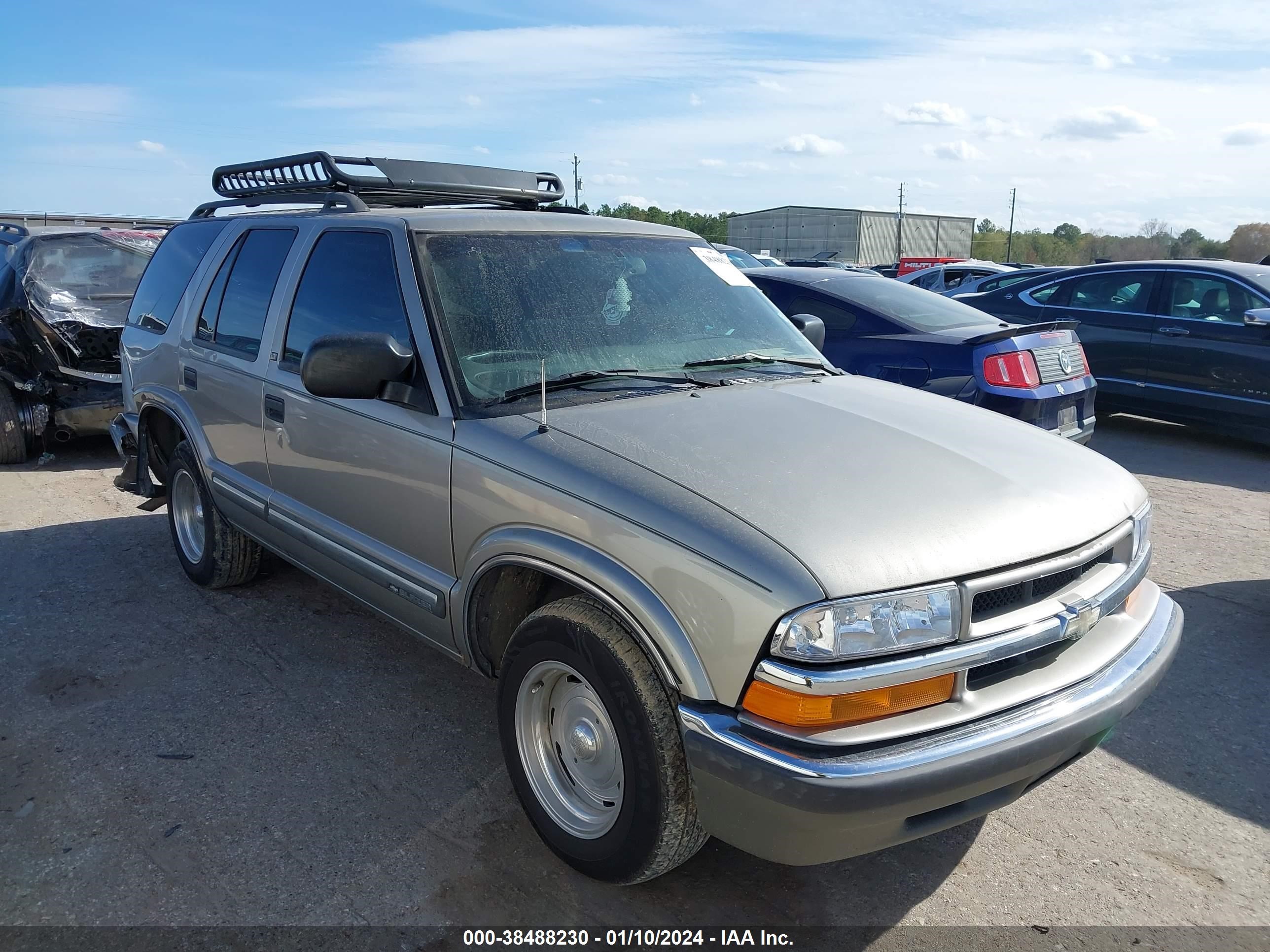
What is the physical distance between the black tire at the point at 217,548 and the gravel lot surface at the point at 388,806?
0.14 meters

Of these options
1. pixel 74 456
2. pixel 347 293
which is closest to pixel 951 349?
pixel 347 293

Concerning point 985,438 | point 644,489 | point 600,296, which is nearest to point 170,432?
point 600,296

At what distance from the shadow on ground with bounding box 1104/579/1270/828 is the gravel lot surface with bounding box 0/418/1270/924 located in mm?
12

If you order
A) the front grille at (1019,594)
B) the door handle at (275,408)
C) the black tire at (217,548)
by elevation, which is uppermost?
the door handle at (275,408)

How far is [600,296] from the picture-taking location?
347 centimetres

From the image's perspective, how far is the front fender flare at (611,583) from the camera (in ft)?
7.52

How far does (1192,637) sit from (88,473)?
25.7ft

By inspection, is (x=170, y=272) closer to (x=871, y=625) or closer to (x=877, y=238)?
(x=871, y=625)

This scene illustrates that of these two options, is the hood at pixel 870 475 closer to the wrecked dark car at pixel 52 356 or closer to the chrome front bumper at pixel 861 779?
the chrome front bumper at pixel 861 779

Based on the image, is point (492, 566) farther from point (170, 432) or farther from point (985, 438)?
point (170, 432)

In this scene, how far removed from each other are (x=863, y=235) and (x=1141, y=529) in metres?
66.5

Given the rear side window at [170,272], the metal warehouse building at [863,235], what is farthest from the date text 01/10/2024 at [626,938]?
the metal warehouse building at [863,235]

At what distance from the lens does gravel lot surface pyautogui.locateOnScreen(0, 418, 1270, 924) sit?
8.80 ft

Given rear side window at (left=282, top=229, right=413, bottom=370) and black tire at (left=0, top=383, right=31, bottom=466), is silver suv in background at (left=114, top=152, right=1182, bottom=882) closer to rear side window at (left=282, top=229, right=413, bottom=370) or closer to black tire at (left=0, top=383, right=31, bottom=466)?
rear side window at (left=282, top=229, right=413, bottom=370)
